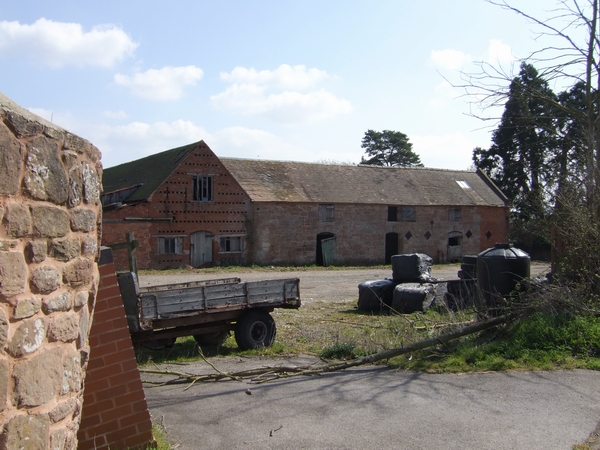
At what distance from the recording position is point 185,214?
102 ft

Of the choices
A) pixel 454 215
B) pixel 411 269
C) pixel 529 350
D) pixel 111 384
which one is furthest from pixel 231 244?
pixel 111 384

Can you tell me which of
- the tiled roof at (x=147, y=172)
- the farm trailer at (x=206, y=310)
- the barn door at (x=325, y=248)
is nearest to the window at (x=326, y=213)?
the barn door at (x=325, y=248)

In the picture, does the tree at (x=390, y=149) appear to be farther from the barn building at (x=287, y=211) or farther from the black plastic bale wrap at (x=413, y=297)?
the black plastic bale wrap at (x=413, y=297)

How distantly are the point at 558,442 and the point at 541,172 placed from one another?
955 centimetres

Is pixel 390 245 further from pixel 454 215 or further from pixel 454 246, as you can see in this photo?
pixel 454 215

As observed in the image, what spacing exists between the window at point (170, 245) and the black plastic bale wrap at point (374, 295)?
54.9ft

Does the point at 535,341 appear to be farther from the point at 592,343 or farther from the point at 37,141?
the point at 37,141

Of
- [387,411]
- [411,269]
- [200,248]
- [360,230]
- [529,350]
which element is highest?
[360,230]

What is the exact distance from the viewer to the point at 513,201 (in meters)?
49.1

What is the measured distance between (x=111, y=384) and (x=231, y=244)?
27455 mm

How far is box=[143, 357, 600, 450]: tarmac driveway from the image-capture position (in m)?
5.64

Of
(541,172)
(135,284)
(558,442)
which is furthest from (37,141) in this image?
(541,172)

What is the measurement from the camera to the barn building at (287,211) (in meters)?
30.7

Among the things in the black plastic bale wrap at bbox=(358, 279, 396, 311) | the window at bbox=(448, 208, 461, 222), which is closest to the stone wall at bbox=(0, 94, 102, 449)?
the black plastic bale wrap at bbox=(358, 279, 396, 311)
